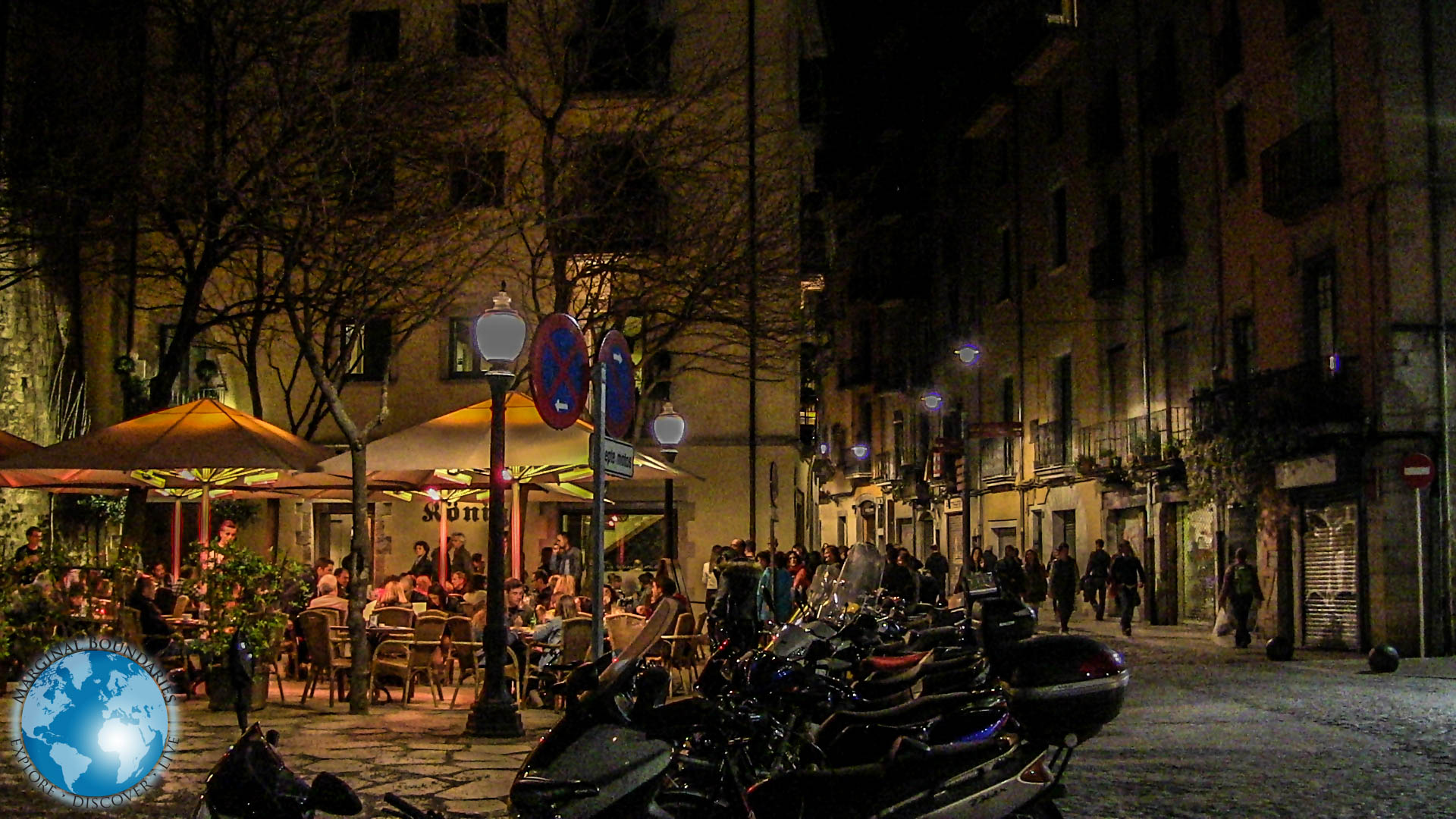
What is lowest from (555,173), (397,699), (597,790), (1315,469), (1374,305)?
(397,699)

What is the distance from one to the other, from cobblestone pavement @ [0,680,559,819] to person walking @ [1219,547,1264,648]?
40.9 ft

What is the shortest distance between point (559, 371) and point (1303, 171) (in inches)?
720

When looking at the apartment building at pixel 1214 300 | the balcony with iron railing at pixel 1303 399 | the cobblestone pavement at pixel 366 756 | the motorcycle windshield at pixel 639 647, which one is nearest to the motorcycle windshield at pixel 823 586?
the cobblestone pavement at pixel 366 756

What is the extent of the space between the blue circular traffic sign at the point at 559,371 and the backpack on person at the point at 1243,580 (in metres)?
16.4

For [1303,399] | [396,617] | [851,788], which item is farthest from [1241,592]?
[851,788]

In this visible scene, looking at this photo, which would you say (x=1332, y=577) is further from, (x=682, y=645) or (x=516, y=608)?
(x=516, y=608)

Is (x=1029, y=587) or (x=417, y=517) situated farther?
(x=1029, y=587)

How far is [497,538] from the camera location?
12.5 metres

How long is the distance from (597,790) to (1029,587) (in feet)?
92.7

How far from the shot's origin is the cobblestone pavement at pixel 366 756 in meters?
8.38

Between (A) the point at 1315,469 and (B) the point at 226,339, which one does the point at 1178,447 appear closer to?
(A) the point at 1315,469

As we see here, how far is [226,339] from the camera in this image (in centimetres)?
2830

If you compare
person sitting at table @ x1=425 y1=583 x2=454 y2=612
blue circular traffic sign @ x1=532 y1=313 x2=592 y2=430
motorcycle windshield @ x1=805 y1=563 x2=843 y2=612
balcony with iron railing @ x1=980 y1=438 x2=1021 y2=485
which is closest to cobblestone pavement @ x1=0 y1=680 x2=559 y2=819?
blue circular traffic sign @ x1=532 y1=313 x2=592 y2=430

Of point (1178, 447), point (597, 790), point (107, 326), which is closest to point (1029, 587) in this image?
point (1178, 447)
